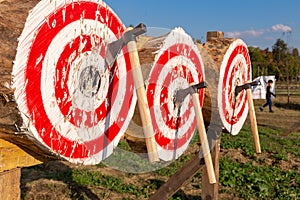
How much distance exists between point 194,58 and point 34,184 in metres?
4.57

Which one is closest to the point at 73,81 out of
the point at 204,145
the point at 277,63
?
the point at 204,145

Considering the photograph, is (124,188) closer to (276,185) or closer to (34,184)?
(34,184)

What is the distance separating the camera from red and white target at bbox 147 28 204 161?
193cm

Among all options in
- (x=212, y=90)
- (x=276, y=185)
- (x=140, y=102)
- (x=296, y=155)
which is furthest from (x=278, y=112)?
(x=140, y=102)

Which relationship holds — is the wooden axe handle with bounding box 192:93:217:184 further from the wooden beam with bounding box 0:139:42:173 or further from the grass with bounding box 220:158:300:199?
the grass with bounding box 220:158:300:199

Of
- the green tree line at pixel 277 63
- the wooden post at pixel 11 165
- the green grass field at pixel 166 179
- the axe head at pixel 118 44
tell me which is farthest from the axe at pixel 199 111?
the green tree line at pixel 277 63

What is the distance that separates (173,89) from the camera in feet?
6.93

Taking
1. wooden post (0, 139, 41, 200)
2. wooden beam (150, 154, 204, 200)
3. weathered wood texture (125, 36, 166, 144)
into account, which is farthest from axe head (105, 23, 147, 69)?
wooden beam (150, 154, 204, 200)

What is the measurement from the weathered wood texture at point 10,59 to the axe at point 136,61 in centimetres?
40

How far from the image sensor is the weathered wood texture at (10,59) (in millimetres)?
1033

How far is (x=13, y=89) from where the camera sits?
1.03 metres

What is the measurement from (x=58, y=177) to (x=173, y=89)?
4.86 m

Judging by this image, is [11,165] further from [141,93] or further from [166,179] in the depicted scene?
[166,179]

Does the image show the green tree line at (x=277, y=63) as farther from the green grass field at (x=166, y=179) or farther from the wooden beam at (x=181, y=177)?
the wooden beam at (x=181, y=177)
